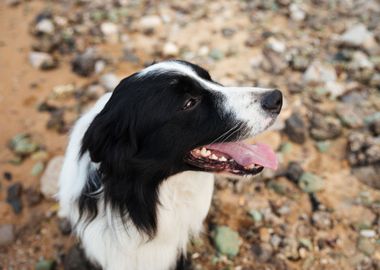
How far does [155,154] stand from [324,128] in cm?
216

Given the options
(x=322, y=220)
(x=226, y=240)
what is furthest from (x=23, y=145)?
(x=322, y=220)

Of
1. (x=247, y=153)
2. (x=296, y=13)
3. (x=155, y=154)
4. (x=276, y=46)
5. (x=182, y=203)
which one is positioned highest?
(x=155, y=154)

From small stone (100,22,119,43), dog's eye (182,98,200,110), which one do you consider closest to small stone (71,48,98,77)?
small stone (100,22,119,43)

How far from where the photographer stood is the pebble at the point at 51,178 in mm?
3401

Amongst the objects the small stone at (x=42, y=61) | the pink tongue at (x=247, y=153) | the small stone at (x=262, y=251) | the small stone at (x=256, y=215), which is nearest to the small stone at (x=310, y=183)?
the small stone at (x=256, y=215)

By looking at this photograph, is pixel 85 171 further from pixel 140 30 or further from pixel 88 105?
pixel 140 30

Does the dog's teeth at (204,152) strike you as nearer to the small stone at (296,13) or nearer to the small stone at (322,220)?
the small stone at (322,220)

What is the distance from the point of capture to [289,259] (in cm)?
289

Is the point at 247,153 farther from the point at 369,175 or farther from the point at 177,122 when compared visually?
the point at 369,175

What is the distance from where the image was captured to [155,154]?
2.13 m

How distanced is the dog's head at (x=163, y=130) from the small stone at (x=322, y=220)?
1.06 meters

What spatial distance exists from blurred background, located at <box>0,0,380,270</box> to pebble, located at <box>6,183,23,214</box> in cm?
1

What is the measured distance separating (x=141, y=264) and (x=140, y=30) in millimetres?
3683

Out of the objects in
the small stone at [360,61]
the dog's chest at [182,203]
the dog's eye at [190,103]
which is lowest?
the small stone at [360,61]
